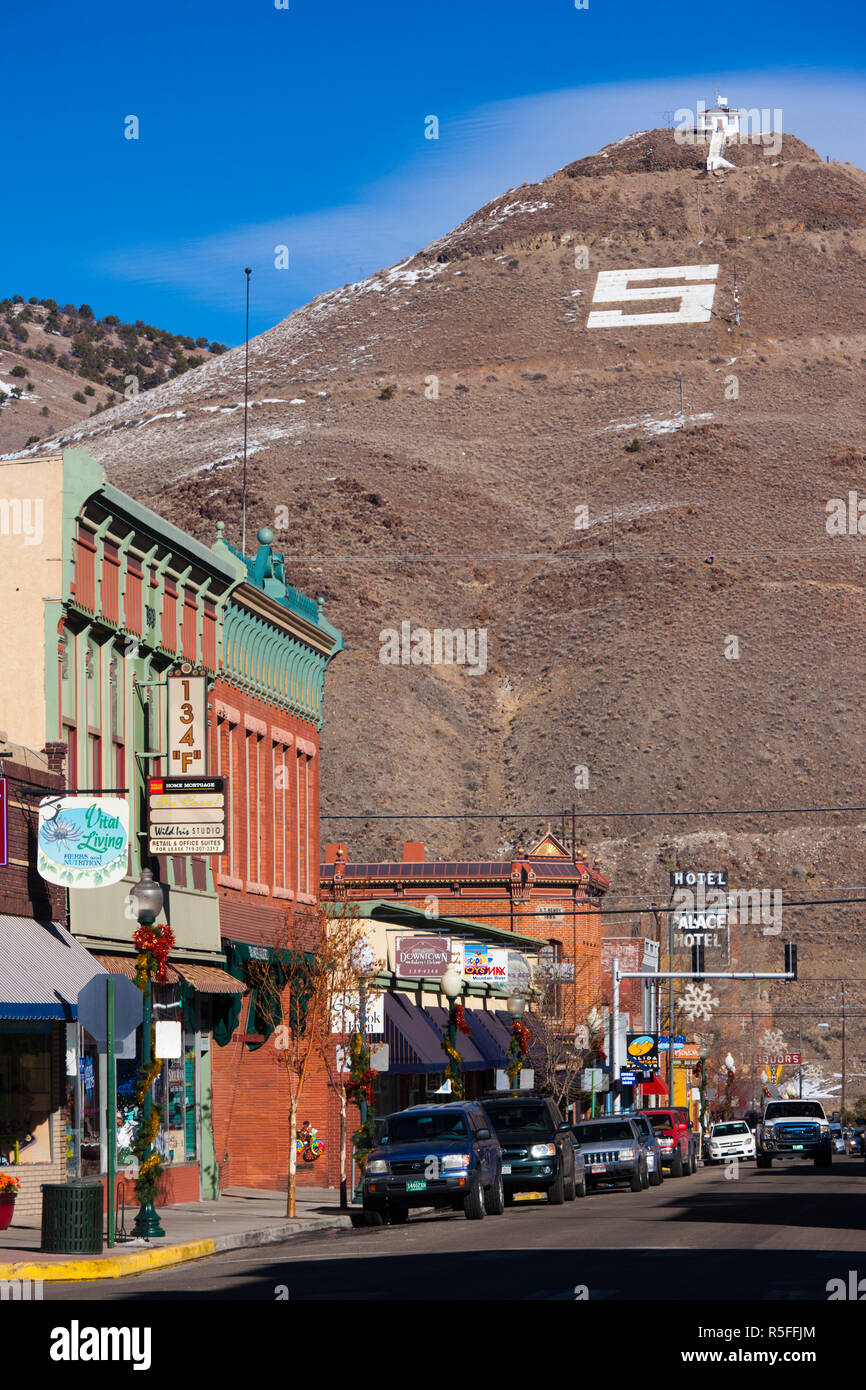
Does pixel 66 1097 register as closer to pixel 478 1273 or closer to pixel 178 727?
pixel 178 727

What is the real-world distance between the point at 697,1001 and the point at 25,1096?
88902 millimetres

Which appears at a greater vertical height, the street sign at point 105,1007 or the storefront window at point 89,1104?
the street sign at point 105,1007

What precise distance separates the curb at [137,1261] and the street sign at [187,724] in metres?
7.87

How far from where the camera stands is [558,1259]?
63.5 ft

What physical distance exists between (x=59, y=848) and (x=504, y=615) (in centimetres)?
11403

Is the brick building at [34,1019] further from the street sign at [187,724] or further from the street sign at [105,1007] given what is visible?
the street sign at [187,724]

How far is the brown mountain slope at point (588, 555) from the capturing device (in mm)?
110562

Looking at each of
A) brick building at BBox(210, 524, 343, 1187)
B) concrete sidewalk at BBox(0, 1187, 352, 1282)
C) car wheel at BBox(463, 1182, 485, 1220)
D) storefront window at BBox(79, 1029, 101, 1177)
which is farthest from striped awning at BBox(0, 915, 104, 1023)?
brick building at BBox(210, 524, 343, 1187)

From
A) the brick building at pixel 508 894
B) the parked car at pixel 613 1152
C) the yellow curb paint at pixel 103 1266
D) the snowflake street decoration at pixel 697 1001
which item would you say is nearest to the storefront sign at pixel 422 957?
the parked car at pixel 613 1152

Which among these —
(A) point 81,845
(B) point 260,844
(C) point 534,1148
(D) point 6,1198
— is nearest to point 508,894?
(B) point 260,844

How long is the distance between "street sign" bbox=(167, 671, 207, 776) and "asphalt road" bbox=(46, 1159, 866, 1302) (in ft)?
25.3

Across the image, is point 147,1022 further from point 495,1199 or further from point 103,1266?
point 495,1199

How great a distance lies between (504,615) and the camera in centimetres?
13912
